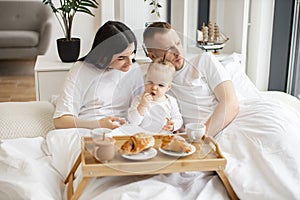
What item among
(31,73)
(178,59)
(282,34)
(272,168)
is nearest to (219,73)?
(178,59)

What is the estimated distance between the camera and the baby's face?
145cm

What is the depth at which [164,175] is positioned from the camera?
150cm

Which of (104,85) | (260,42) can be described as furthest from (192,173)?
(260,42)

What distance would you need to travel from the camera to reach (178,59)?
1576mm

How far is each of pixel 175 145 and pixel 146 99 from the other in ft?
0.55

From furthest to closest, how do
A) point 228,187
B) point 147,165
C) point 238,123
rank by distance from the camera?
point 238,123 < point 228,187 < point 147,165

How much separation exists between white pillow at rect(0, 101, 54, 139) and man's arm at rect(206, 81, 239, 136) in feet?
2.23

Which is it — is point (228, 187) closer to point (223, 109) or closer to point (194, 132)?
point (194, 132)

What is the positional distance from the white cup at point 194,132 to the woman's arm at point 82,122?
234mm

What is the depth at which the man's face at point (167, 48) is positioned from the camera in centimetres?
154

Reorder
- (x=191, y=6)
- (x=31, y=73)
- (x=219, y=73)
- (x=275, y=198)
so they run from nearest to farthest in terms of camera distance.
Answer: (x=275, y=198)
(x=219, y=73)
(x=191, y=6)
(x=31, y=73)

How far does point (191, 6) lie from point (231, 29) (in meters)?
0.58

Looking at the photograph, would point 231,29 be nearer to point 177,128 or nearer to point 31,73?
point 177,128

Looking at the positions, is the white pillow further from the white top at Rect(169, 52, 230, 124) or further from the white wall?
the white wall
